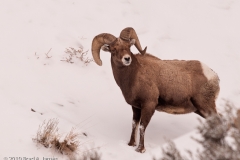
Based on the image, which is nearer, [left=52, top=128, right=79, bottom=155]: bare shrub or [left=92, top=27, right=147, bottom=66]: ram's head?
[left=52, top=128, right=79, bottom=155]: bare shrub

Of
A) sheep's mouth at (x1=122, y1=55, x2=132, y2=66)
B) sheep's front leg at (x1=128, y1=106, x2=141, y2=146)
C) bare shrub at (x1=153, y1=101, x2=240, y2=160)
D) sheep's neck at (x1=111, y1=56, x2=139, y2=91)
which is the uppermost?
bare shrub at (x1=153, y1=101, x2=240, y2=160)

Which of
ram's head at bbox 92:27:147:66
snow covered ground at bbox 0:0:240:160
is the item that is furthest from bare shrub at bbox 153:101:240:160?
ram's head at bbox 92:27:147:66

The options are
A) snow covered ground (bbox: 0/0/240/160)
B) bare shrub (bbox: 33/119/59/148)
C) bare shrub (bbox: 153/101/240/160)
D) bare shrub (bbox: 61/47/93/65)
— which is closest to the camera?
bare shrub (bbox: 153/101/240/160)

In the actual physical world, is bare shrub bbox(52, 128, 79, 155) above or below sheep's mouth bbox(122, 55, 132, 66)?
below

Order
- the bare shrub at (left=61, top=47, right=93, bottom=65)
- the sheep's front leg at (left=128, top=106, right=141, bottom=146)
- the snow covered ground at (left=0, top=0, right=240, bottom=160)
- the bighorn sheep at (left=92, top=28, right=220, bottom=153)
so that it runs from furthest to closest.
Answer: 1. the bare shrub at (left=61, top=47, right=93, bottom=65)
2. the sheep's front leg at (left=128, top=106, right=141, bottom=146)
3. the bighorn sheep at (left=92, top=28, right=220, bottom=153)
4. the snow covered ground at (left=0, top=0, right=240, bottom=160)

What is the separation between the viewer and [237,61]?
12773mm

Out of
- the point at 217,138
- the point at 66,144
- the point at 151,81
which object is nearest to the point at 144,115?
the point at 151,81

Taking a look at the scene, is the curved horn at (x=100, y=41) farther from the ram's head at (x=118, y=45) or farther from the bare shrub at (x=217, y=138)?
the bare shrub at (x=217, y=138)

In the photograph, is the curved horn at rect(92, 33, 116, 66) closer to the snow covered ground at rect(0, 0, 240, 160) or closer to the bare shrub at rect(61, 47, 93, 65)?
the snow covered ground at rect(0, 0, 240, 160)

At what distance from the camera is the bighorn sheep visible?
30.0 feet

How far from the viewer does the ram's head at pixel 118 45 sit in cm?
884

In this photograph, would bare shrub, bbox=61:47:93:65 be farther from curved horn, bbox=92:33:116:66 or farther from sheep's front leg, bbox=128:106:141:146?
sheep's front leg, bbox=128:106:141:146

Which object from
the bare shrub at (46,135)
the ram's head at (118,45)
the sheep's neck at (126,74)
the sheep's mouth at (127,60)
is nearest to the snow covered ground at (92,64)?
the bare shrub at (46,135)

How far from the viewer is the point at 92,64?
37.7ft
